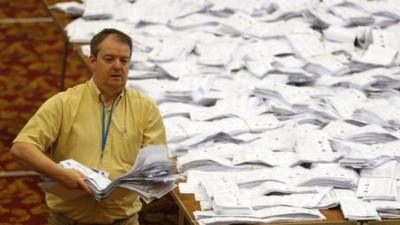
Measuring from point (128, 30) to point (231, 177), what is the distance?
226 centimetres

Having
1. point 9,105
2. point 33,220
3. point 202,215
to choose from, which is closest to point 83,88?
point 202,215

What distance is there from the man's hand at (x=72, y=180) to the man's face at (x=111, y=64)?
16.2 inches

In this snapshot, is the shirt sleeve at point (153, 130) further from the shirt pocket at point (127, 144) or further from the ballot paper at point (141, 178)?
the ballot paper at point (141, 178)

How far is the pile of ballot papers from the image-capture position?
16.1 ft

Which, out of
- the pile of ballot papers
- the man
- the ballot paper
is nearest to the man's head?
the man

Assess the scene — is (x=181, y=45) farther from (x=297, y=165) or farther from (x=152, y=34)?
(x=297, y=165)

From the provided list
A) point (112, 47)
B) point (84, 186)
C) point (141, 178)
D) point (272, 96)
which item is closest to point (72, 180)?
point (84, 186)

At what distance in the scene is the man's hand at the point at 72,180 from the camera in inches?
165

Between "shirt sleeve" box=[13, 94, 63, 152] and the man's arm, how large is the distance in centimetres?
4

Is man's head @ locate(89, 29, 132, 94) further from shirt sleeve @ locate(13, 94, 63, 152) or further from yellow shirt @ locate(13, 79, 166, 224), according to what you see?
shirt sleeve @ locate(13, 94, 63, 152)

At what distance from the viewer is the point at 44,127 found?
4355 millimetres

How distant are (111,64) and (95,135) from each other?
30cm

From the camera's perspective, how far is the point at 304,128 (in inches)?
220

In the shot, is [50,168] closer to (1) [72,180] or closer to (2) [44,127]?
(1) [72,180]
